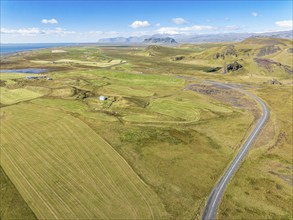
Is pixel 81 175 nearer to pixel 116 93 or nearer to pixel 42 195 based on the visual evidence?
pixel 42 195

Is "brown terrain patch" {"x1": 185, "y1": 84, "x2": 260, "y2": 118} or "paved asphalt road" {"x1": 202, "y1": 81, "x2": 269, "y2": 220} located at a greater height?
"paved asphalt road" {"x1": 202, "y1": 81, "x2": 269, "y2": 220}

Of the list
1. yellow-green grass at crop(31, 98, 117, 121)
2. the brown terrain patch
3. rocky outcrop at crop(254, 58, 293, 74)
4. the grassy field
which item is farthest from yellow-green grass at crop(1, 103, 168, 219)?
rocky outcrop at crop(254, 58, 293, 74)

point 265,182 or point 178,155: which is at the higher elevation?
point 178,155

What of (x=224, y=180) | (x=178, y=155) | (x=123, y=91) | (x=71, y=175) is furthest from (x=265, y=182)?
(x=123, y=91)

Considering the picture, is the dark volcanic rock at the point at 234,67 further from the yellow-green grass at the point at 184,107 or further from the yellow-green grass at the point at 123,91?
the yellow-green grass at the point at 123,91

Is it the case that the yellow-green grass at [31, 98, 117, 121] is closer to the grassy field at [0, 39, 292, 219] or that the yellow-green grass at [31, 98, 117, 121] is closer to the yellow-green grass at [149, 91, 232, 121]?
the grassy field at [0, 39, 292, 219]

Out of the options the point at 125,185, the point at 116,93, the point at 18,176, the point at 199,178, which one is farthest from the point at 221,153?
the point at 116,93

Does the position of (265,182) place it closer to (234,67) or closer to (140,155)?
(140,155)
